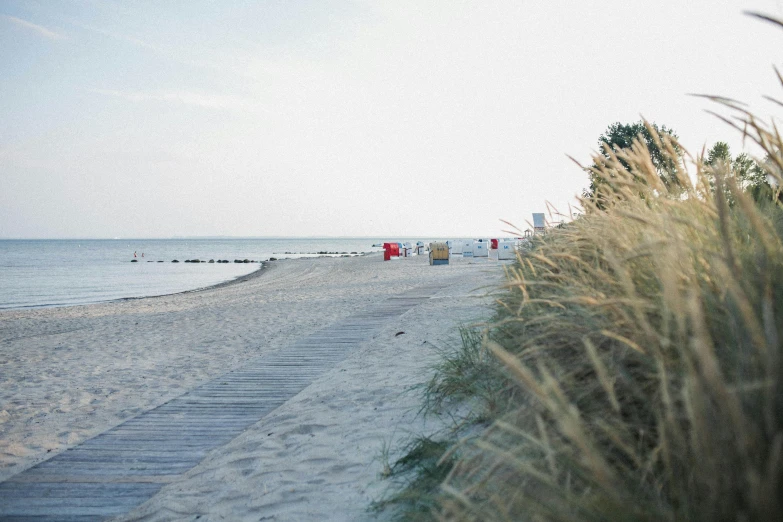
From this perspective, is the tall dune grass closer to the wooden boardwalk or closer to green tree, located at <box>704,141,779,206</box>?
green tree, located at <box>704,141,779,206</box>

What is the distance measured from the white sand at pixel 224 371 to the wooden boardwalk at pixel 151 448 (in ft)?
0.62

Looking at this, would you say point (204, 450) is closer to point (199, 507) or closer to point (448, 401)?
point (199, 507)

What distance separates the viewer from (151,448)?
385cm

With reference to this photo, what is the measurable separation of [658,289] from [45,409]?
5.50 metres

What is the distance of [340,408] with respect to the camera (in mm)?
4199

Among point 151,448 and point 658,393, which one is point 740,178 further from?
point 151,448

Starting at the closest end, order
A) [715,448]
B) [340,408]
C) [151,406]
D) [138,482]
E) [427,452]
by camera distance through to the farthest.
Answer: [715,448]
[427,452]
[138,482]
[340,408]
[151,406]

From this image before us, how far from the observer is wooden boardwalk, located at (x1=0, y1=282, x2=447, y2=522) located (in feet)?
10.2

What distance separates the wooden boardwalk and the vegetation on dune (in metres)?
1.88

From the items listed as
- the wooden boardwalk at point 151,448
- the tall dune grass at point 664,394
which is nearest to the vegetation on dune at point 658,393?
the tall dune grass at point 664,394

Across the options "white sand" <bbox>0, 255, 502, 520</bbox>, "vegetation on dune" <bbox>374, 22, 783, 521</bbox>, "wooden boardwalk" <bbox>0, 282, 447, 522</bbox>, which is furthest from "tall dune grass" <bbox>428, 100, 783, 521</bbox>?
"wooden boardwalk" <bbox>0, 282, 447, 522</bbox>

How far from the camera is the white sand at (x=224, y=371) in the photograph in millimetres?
2936

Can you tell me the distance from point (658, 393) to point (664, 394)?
427 mm

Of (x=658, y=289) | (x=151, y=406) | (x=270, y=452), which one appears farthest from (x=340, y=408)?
(x=658, y=289)
